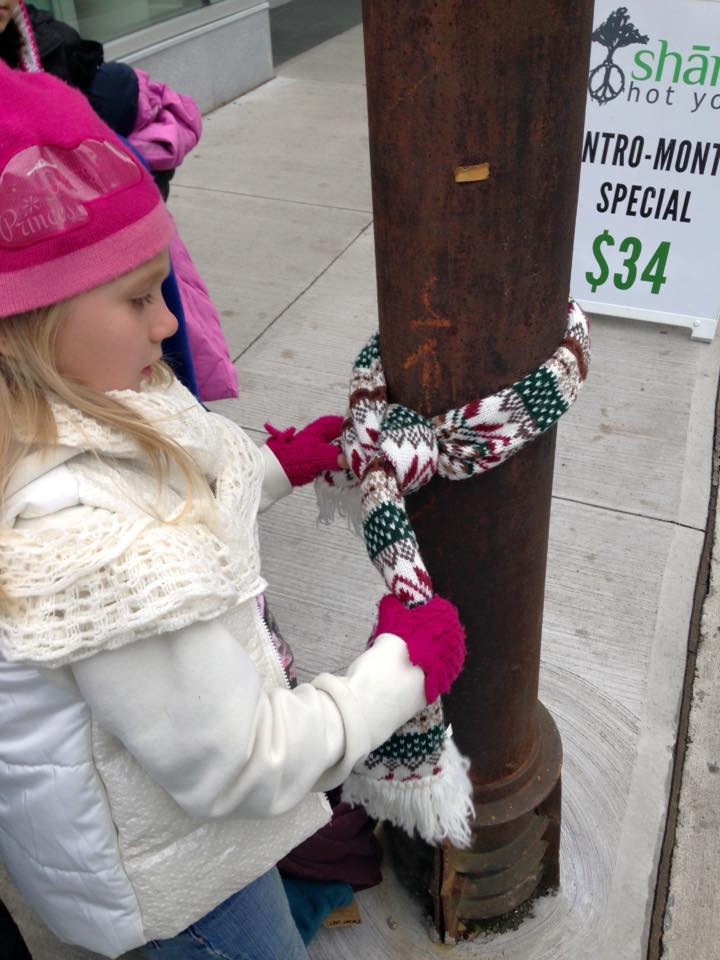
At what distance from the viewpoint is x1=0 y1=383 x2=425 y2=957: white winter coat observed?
99cm

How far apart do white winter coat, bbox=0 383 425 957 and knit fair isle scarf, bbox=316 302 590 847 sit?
0.14 metres

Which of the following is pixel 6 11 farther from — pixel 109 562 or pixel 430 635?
pixel 430 635

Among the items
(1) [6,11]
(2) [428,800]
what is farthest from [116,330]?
(1) [6,11]

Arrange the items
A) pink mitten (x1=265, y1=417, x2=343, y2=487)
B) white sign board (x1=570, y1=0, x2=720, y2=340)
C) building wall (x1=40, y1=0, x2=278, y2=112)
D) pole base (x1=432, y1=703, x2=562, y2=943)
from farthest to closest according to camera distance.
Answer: building wall (x1=40, y1=0, x2=278, y2=112)
white sign board (x1=570, y1=0, x2=720, y2=340)
pole base (x1=432, y1=703, x2=562, y2=943)
pink mitten (x1=265, y1=417, x2=343, y2=487)

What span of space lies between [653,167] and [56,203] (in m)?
3.26

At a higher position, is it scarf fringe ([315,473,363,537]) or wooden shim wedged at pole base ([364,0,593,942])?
wooden shim wedged at pole base ([364,0,593,942])

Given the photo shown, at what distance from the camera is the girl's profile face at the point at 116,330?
1041 mm

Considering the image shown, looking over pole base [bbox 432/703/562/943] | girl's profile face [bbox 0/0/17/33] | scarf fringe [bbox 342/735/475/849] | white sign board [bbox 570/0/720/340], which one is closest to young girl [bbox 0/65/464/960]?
scarf fringe [bbox 342/735/475/849]

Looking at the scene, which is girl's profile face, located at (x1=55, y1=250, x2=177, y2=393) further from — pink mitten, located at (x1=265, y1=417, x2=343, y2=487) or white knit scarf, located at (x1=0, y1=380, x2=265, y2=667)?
pink mitten, located at (x1=265, y1=417, x2=343, y2=487)

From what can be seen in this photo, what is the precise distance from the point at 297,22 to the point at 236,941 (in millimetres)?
10025

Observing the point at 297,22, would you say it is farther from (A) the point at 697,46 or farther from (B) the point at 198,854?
(B) the point at 198,854

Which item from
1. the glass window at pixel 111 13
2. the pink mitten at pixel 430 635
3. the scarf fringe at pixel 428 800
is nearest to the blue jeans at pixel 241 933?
the scarf fringe at pixel 428 800

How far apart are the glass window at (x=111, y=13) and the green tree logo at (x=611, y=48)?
377 centimetres

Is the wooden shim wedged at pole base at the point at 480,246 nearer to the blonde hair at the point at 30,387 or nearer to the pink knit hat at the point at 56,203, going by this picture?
the pink knit hat at the point at 56,203
